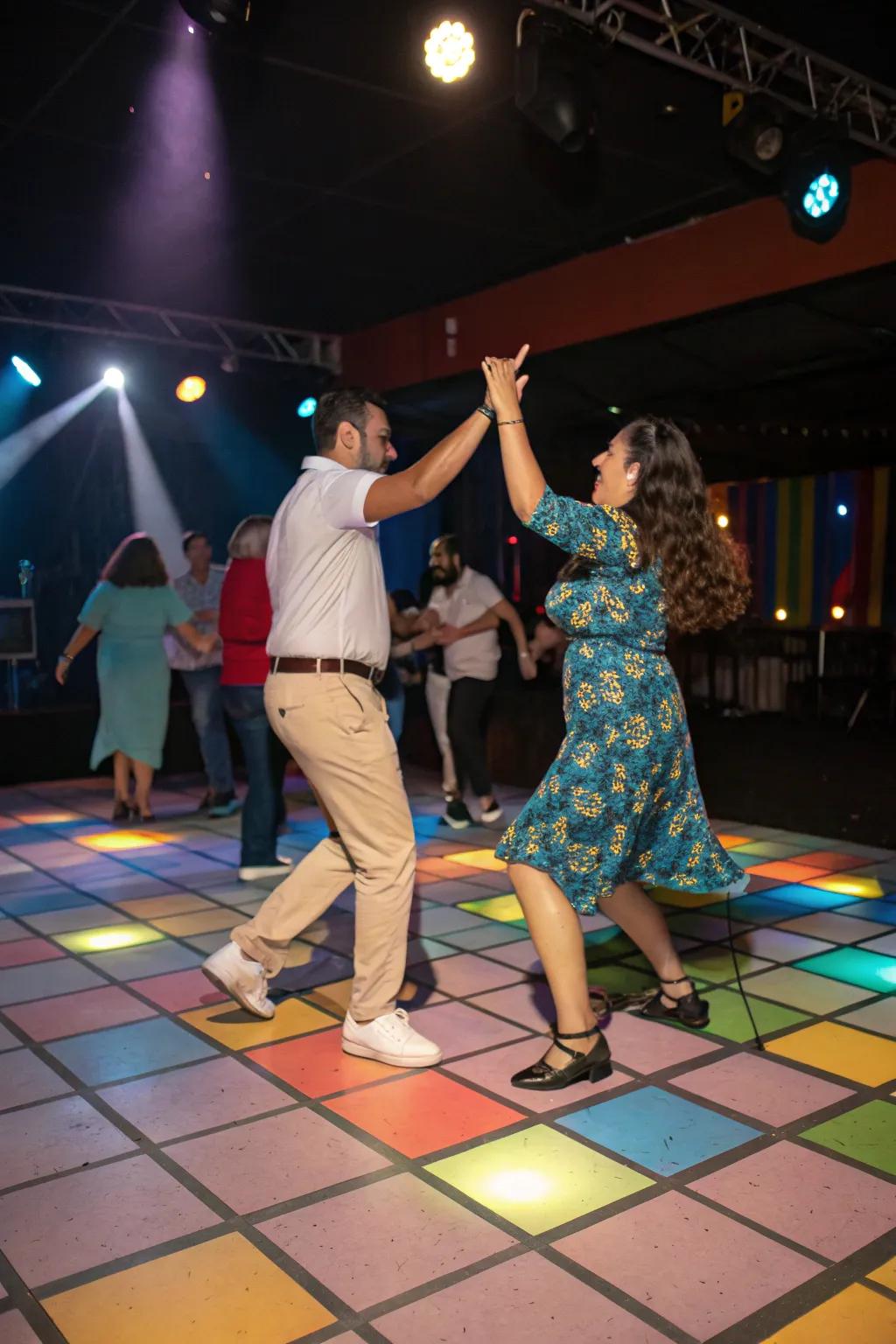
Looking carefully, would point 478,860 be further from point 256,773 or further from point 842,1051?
point 842,1051

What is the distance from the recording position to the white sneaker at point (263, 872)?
4.65 m

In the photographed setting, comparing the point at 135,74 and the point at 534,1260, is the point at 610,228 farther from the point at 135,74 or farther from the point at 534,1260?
the point at 534,1260

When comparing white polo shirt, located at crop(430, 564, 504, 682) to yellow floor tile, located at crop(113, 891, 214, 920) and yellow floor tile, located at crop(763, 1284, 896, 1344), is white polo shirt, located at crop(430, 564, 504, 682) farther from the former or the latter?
yellow floor tile, located at crop(763, 1284, 896, 1344)

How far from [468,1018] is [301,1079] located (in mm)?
575

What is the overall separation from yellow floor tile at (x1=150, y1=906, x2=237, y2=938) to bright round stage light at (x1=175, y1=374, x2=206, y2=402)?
5.26 metres

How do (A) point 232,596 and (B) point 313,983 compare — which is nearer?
(B) point 313,983

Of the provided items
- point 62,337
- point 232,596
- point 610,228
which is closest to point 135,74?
point 232,596

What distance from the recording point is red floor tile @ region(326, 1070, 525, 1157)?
7.82 feet

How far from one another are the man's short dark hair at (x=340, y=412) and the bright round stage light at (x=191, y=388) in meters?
5.93

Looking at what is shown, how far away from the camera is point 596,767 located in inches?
101

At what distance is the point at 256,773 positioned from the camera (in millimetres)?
4582

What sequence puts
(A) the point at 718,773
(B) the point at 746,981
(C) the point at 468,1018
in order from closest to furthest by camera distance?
(C) the point at 468,1018 → (B) the point at 746,981 → (A) the point at 718,773

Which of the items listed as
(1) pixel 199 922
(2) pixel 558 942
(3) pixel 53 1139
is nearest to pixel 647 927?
(2) pixel 558 942

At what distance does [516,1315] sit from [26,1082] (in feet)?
4.77
